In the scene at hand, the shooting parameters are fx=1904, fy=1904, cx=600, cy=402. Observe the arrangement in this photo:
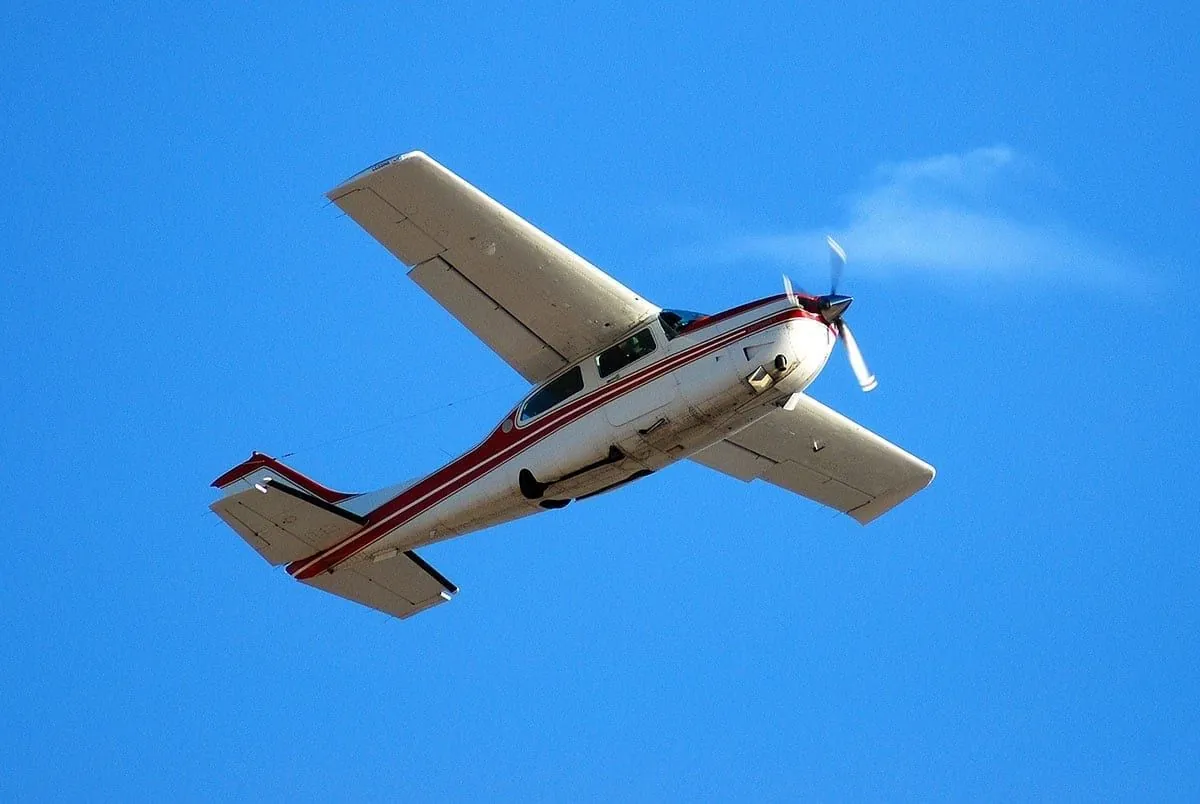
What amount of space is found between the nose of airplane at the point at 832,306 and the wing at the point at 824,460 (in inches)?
160

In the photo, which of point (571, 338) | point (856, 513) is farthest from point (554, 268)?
point (856, 513)

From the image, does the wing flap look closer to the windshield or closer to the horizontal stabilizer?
the horizontal stabilizer

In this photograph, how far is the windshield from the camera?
26625mm

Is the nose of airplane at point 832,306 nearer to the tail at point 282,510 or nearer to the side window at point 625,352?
the side window at point 625,352

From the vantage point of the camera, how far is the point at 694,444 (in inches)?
1062

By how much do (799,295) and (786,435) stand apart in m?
4.92

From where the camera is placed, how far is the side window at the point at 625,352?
1056 inches

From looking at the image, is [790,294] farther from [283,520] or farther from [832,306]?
[283,520]

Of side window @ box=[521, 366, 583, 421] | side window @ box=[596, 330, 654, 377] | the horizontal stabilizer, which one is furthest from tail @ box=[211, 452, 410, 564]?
side window @ box=[596, 330, 654, 377]

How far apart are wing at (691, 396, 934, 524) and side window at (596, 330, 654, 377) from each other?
12.7 ft

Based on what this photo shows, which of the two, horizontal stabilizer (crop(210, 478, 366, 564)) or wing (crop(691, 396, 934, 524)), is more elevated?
wing (crop(691, 396, 934, 524))

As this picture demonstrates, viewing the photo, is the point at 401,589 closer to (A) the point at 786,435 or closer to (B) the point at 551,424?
(B) the point at 551,424

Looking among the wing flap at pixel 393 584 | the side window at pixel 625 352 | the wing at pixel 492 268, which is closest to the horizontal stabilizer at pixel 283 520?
the wing flap at pixel 393 584

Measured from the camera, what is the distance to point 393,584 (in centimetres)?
2912
